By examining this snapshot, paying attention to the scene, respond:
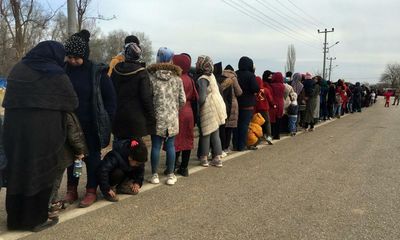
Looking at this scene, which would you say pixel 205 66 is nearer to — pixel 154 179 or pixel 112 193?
pixel 154 179

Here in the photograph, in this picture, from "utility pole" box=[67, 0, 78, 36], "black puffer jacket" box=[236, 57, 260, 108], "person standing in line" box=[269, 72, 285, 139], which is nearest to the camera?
"utility pole" box=[67, 0, 78, 36]

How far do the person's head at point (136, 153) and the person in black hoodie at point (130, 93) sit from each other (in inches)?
10.8

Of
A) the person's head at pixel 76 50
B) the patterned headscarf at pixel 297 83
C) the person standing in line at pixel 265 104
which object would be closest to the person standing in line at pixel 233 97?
the person standing in line at pixel 265 104

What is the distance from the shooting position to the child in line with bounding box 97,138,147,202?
212 inches

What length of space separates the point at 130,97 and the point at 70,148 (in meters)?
1.25

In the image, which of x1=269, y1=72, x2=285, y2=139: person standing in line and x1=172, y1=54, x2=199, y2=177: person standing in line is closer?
x1=172, y1=54, x2=199, y2=177: person standing in line

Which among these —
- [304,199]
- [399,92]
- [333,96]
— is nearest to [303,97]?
[333,96]

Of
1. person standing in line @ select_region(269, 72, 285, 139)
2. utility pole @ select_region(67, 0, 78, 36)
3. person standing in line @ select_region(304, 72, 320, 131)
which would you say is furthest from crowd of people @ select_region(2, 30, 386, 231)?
person standing in line @ select_region(304, 72, 320, 131)

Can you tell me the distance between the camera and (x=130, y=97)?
227 inches

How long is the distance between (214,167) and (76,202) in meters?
2.86

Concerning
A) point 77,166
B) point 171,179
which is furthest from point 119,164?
point 171,179

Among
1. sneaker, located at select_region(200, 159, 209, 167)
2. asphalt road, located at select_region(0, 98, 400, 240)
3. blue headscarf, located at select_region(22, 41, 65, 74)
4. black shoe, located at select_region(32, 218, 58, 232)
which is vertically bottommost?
asphalt road, located at select_region(0, 98, 400, 240)

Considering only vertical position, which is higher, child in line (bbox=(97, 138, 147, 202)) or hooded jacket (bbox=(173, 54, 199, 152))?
hooded jacket (bbox=(173, 54, 199, 152))

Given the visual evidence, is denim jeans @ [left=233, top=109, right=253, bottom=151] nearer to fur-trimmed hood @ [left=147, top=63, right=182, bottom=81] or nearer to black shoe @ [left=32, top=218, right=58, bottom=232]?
fur-trimmed hood @ [left=147, top=63, right=182, bottom=81]
